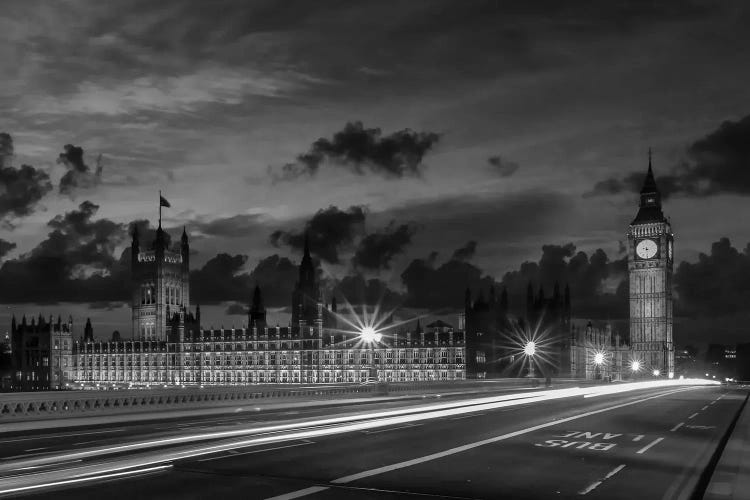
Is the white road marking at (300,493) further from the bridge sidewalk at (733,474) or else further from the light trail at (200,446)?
the bridge sidewalk at (733,474)

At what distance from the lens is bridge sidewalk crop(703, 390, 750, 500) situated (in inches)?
651

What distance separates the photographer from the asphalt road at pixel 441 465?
17500mm

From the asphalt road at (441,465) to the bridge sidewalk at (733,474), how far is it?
65cm

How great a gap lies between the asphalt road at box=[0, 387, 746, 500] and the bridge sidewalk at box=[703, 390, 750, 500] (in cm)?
65

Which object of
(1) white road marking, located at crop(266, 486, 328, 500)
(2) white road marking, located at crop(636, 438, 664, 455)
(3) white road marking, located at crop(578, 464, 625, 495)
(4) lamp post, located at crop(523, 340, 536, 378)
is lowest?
(4) lamp post, located at crop(523, 340, 536, 378)

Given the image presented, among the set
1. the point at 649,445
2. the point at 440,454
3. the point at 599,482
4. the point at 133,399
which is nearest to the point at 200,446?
the point at 440,454

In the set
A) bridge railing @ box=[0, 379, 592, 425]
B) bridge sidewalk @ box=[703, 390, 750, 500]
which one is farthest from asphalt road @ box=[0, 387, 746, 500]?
bridge railing @ box=[0, 379, 592, 425]

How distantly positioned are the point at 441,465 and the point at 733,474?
275 inches

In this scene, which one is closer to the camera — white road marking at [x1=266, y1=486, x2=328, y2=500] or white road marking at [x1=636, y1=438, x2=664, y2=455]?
white road marking at [x1=266, y1=486, x2=328, y2=500]

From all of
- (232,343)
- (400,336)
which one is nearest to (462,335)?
(400,336)

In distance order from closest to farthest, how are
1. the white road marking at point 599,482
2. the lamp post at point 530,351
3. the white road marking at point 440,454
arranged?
1. the white road marking at point 599,482
2. the white road marking at point 440,454
3. the lamp post at point 530,351

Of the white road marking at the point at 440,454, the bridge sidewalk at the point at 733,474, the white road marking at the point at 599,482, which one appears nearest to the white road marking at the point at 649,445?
the bridge sidewalk at the point at 733,474

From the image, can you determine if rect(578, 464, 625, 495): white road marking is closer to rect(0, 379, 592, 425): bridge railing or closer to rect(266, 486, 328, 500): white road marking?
rect(266, 486, 328, 500): white road marking

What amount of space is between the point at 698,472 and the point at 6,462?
57.1 feet
